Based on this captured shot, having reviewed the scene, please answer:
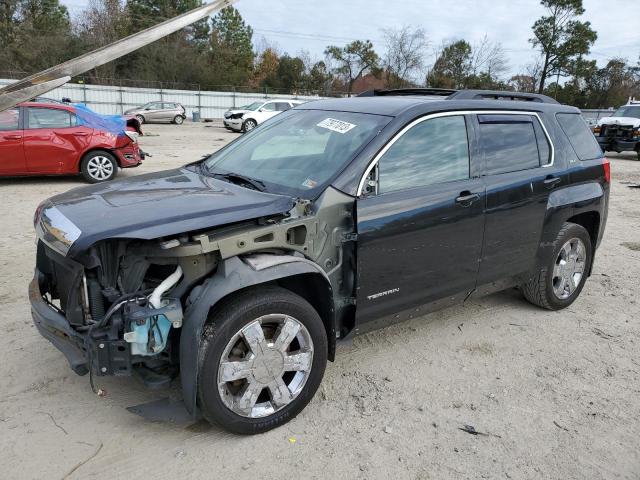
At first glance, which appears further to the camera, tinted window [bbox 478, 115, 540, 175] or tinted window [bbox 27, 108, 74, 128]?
tinted window [bbox 27, 108, 74, 128]

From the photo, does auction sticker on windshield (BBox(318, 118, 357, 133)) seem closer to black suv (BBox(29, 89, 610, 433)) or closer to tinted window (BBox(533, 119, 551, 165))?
black suv (BBox(29, 89, 610, 433))

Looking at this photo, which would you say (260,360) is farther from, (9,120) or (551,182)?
(9,120)

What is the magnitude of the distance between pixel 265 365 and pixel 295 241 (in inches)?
28.0

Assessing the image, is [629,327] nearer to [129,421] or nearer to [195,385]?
[195,385]

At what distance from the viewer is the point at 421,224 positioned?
338cm

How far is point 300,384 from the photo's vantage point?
3039mm

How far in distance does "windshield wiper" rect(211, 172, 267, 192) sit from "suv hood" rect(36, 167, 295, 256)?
0.10 metres

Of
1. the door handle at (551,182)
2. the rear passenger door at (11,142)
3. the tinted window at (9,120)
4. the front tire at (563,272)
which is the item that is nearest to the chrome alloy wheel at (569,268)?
the front tire at (563,272)

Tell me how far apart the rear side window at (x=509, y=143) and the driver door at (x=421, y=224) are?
21cm

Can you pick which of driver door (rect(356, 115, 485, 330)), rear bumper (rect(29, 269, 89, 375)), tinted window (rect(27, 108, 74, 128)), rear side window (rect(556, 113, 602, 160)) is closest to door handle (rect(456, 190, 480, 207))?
driver door (rect(356, 115, 485, 330))

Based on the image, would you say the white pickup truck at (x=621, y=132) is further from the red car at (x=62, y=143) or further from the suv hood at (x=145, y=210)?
the suv hood at (x=145, y=210)

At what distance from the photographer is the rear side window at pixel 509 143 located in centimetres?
387

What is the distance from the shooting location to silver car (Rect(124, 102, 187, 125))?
29.9 m

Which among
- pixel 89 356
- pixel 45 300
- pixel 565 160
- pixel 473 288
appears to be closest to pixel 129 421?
pixel 89 356
